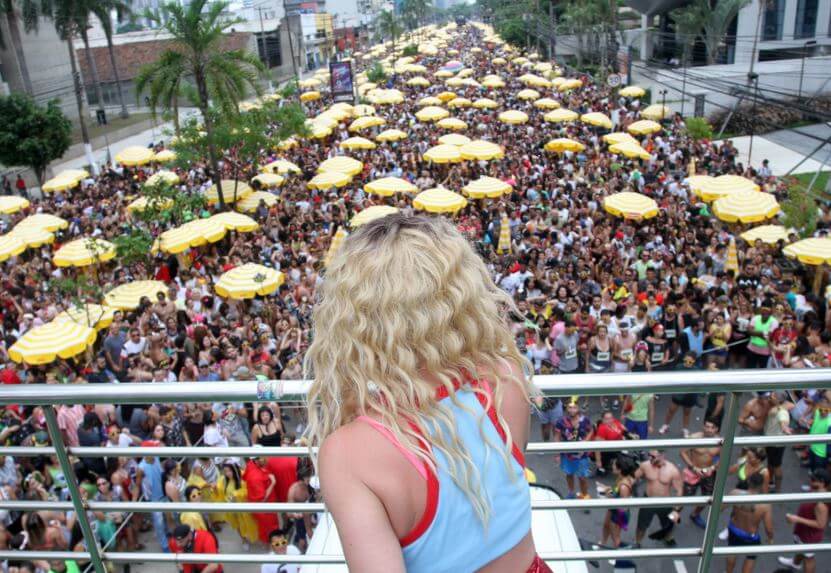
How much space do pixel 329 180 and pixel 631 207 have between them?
800 centimetres

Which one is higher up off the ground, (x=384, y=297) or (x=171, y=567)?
(x=384, y=297)

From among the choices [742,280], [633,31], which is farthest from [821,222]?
[633,31]

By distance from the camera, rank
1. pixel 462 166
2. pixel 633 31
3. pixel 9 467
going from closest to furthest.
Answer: pixel 9 467
pixel 462 166
pixel 633 31

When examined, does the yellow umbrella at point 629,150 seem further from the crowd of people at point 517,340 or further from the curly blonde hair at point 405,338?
the curly blonde hair at point 405,338

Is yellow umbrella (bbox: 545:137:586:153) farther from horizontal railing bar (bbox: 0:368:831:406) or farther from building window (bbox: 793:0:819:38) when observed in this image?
building window (bbox: 793:0:819:38)

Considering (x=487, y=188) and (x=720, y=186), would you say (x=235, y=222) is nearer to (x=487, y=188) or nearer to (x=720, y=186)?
(x=487, y=188)

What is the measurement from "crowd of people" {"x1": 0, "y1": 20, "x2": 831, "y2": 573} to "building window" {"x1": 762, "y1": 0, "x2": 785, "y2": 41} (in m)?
26.0

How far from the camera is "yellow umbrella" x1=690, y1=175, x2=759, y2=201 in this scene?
14.4m

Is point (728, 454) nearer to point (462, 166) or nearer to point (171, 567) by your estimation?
point (171, 567)

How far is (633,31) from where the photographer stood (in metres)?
52.7

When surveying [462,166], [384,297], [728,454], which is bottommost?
[462,166]

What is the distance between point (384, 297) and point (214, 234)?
13.6m

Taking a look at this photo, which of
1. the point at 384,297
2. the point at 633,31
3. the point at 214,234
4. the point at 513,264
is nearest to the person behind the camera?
the point at 384,297

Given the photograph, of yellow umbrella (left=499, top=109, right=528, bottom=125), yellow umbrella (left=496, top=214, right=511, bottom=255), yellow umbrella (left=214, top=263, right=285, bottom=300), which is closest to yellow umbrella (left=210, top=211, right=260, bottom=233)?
yellow umbrella (left=214, top=263, right=285, bottom=300)
